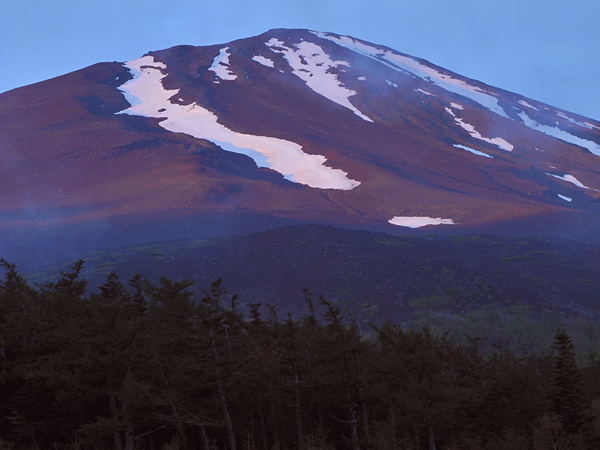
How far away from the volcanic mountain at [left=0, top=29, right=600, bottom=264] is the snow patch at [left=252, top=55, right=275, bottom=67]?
45 cm

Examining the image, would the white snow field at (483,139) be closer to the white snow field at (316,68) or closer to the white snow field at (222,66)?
the white snow field at (316,68)

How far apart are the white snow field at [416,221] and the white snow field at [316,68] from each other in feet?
95.0

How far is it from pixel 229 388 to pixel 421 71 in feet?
328

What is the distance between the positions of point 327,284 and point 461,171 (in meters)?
34.1

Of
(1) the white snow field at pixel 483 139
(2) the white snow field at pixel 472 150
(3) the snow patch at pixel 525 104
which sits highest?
(3) the snow patch at pixel 525 104

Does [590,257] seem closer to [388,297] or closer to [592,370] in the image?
[388,297]

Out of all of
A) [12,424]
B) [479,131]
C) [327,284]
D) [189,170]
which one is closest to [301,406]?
[12,424]

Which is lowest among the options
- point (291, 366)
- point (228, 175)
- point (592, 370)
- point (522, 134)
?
point (592, 370)

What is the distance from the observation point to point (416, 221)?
46250 mm

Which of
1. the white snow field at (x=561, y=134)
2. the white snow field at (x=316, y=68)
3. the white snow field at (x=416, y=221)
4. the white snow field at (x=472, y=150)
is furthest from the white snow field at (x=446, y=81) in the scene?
the white snow field at (x=416, y=221)

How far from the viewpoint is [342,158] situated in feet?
189

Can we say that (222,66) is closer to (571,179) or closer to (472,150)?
(472,150)

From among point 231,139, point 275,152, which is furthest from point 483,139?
point 231,139

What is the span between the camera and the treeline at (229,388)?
9.83 metres
